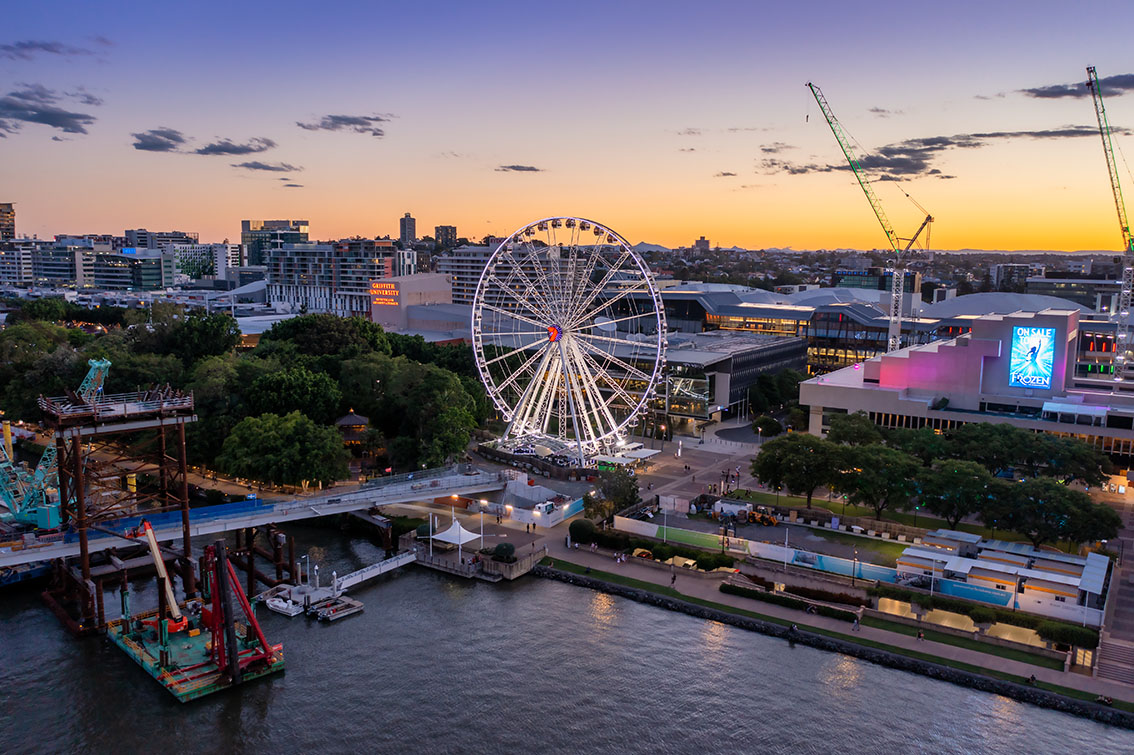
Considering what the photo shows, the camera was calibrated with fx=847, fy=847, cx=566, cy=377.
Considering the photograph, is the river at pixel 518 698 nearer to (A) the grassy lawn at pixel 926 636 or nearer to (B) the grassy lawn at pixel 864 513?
(A) the grassy lawn at pixel 926 636

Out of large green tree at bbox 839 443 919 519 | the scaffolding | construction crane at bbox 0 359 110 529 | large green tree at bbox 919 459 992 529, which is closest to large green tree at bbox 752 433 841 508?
large green tree at bbox 839 443 919 519

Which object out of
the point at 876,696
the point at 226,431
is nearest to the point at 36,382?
the point at 226,431

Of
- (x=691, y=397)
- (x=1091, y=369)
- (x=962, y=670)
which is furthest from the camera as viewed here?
(x=1091, y=369)

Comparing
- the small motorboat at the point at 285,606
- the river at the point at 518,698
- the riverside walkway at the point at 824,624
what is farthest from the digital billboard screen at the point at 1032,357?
the small motorboat at the point at 285,606

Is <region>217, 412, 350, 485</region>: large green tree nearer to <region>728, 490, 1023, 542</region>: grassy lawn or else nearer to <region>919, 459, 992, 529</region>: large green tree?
<region>728, 490, 1023, 542</region>: grassy lawn

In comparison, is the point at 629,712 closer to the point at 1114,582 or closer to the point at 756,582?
the point at 756,582
